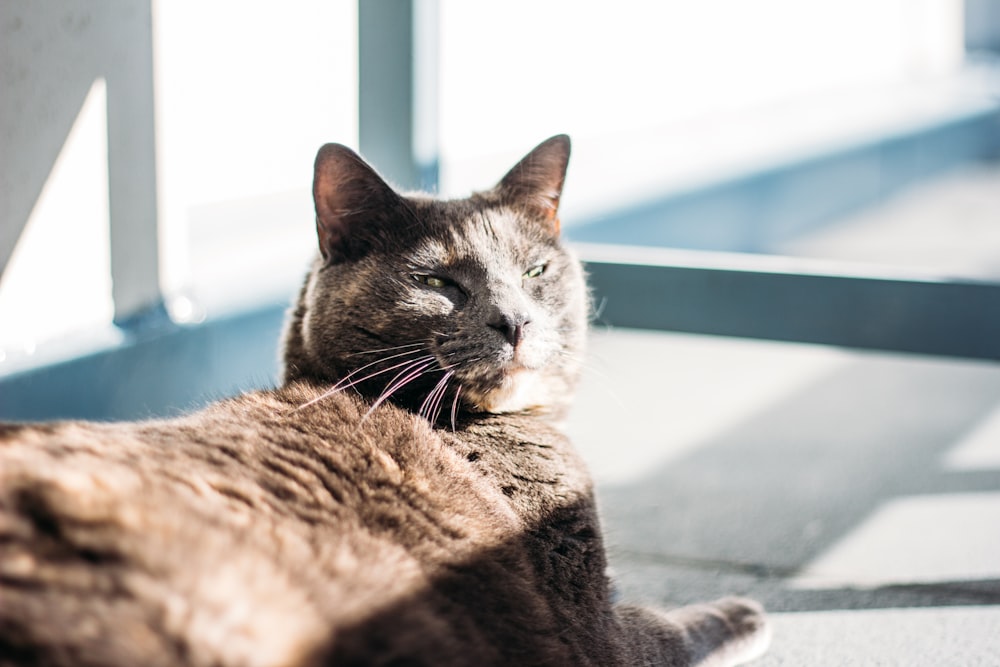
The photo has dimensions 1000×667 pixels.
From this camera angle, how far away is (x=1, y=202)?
166cm

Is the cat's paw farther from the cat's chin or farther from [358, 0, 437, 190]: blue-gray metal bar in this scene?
[358, 0, 437, 190]: blue-gray metal bar

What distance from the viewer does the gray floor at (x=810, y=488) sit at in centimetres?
159

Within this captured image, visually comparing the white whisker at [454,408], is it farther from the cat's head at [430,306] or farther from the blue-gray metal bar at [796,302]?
the blue-gray metal bar at [796,302]

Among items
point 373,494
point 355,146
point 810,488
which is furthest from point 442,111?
point 373,494

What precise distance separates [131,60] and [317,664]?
1.49 metres

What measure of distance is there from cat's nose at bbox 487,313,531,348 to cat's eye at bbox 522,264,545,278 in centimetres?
16

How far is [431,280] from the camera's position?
4.52 ft

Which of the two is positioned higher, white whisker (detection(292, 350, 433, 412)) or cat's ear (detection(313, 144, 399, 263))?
cat's ear (detection(313, 144, 399, 263))

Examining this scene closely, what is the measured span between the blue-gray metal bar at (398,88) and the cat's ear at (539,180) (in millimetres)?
1049

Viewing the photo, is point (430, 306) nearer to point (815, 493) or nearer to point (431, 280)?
point (431, 280)

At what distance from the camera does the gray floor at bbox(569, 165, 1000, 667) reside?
159 centimetres

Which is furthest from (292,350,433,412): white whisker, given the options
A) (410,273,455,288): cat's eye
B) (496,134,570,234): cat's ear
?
(496,134,570,234): cat's ear

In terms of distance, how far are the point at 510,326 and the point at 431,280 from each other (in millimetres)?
155

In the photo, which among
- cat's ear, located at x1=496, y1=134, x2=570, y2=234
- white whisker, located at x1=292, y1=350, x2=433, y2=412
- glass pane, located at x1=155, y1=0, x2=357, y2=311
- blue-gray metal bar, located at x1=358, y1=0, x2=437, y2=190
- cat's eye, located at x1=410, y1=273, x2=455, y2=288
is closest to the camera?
white whisker, located at x1=292, y1=350, x2=433, y2=412
